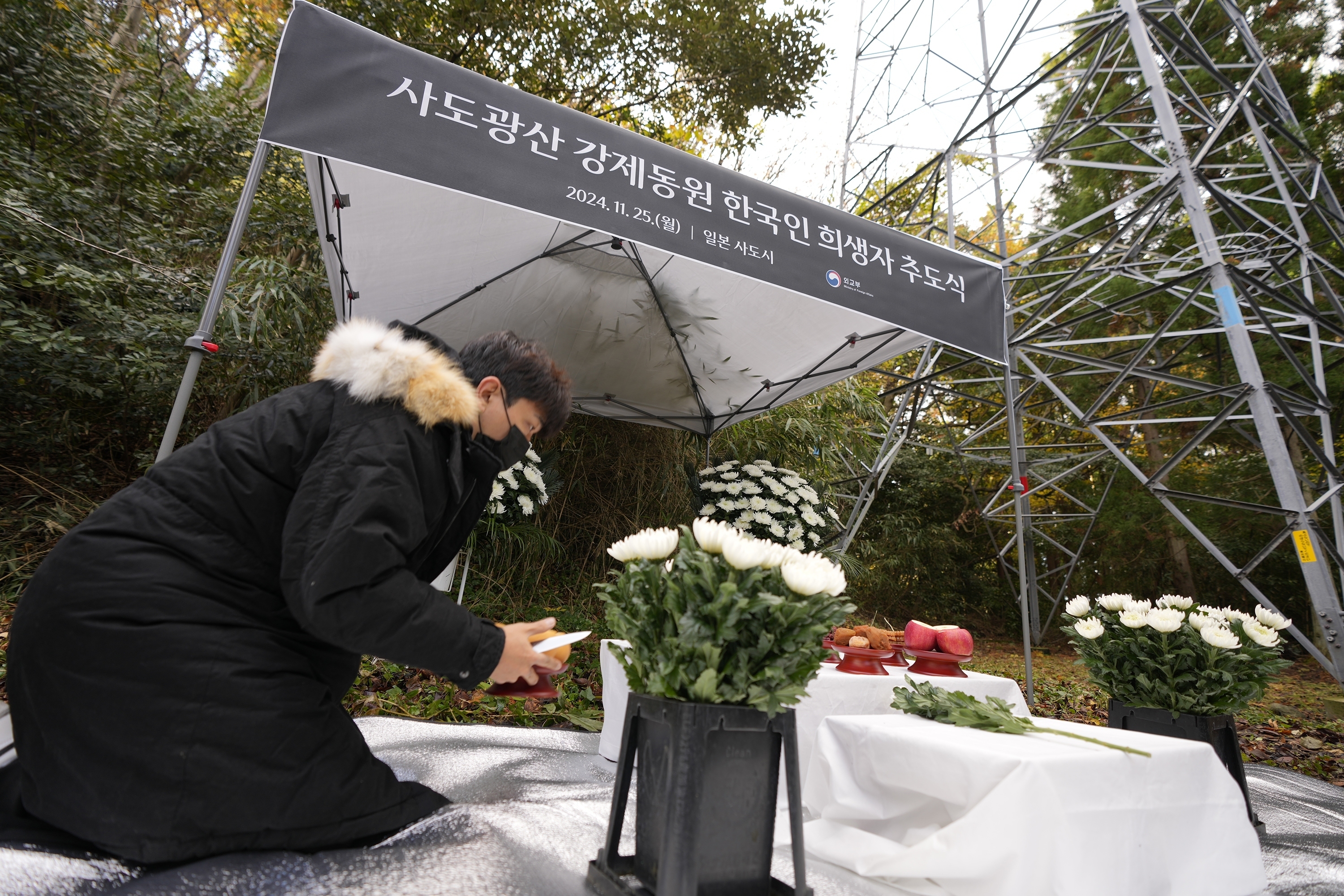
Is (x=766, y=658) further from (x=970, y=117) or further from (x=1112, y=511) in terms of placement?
(x=1112, y=511)

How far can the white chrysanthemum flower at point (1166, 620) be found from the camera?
2.13 m

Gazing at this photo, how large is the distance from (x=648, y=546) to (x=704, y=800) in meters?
0.42

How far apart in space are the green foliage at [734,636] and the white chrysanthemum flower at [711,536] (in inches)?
0.7

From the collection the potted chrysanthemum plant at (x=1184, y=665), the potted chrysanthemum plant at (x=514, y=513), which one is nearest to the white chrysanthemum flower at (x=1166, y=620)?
the potted chrysanthemum plant at (x=1184, y=665)

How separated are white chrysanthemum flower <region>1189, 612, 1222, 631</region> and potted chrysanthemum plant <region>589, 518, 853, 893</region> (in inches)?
63.0

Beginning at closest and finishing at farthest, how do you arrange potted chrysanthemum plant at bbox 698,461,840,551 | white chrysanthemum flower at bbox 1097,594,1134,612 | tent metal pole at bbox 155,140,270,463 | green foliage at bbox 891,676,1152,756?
1. green foliage at bbox 891,676,1152,756
2. tent metal pole at bbox 155,140,270,463
3. white chrysanthemum flower at bbox 1097,594,1134,612
4. potted chrysanthemum plant at bbox 698,461,840,551

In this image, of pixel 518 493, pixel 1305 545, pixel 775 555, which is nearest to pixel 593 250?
pixel 518 493

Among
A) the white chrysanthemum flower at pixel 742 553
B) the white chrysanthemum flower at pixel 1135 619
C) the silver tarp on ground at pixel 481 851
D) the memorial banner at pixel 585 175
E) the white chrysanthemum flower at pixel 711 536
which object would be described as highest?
→ the memorial banner at pixel 585 175

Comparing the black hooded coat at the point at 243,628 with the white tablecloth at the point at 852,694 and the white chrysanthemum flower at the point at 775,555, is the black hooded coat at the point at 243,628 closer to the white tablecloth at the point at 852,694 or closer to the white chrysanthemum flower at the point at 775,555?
the white chrysanthemum flower at the point at 775,555

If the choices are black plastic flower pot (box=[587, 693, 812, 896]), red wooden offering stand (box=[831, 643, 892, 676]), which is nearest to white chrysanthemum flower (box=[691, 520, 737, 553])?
black plastic flower pot (box=[587, 693, 812, 896])

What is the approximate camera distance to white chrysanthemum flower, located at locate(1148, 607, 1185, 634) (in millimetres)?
2127

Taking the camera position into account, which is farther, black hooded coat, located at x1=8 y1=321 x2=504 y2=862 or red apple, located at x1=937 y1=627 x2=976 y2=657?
red apple, located at x1=937 y1=627 x2=976 y2=657

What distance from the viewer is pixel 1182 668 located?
218cm

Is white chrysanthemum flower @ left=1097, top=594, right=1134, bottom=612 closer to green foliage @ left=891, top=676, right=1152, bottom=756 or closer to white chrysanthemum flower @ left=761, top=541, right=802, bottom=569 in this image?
green foliage @ left=891, top=676, right=1152, bottom=756
